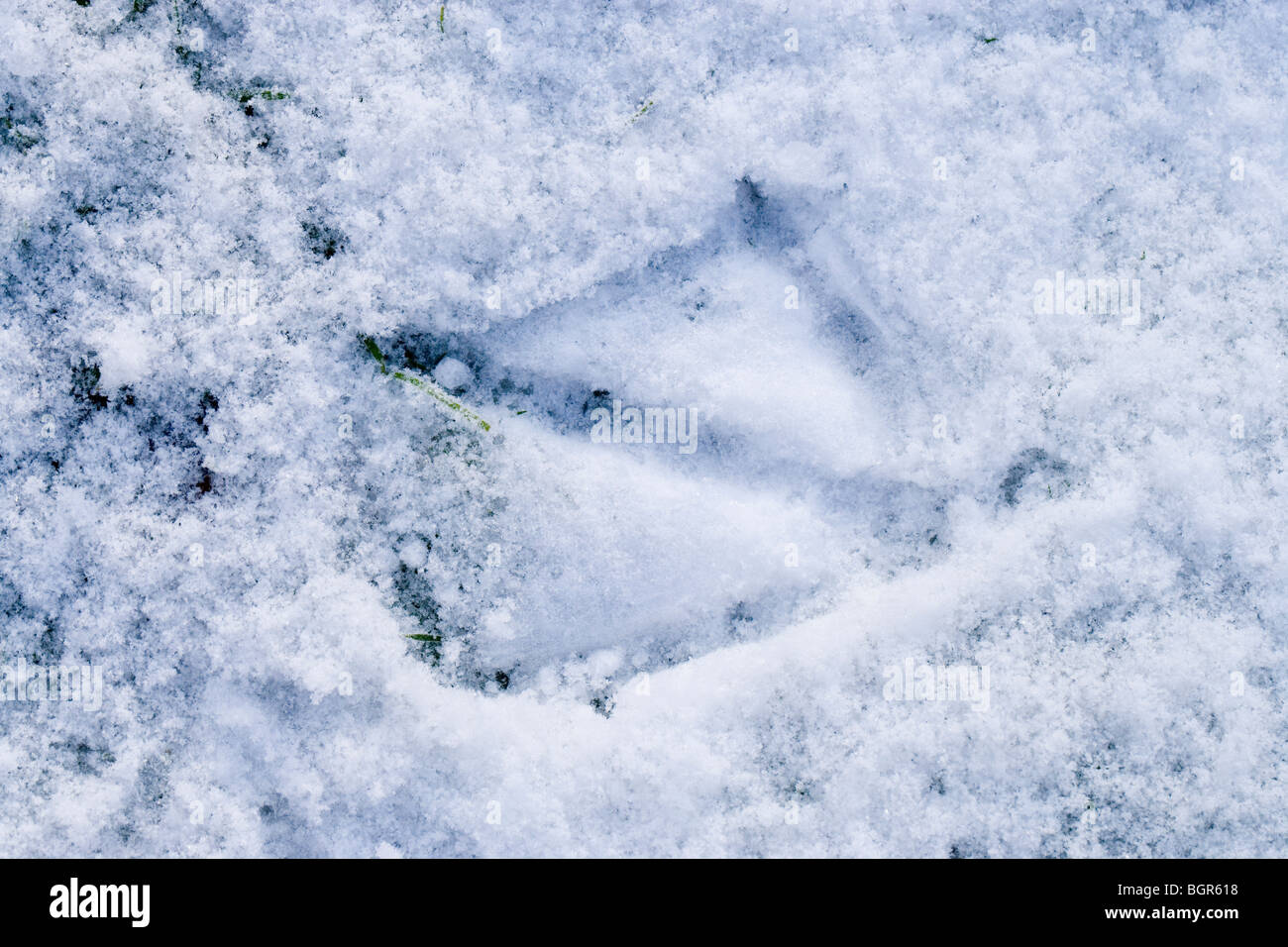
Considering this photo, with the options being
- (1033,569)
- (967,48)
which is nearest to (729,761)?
(1033,569)

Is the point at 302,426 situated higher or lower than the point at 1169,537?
lower
